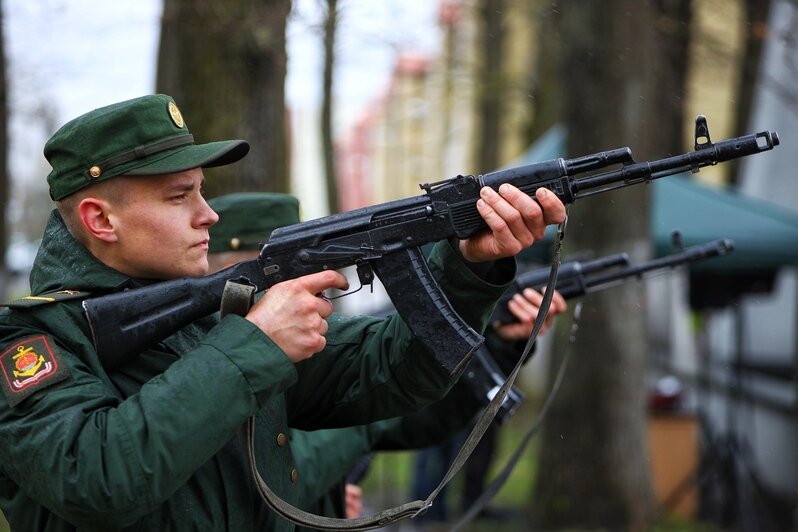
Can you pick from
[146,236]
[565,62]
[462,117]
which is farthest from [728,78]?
[146,236]

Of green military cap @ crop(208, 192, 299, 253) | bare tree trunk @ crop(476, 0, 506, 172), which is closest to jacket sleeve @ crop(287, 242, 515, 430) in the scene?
green military cap @ crop(208, 192, 299, 253)

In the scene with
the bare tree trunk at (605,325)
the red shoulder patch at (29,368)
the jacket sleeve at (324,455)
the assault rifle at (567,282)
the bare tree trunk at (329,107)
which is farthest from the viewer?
the bare tree trunk at (605,325)

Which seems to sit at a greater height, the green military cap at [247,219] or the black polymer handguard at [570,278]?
the green military cap at [247,219]

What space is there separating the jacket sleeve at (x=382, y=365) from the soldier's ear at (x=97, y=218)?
641 mm

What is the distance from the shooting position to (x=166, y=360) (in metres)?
2.57

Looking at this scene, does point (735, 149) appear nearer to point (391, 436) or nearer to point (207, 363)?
point (207, 363)

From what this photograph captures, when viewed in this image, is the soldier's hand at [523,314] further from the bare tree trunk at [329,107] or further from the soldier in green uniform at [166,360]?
the bare tree trunk at [329,107]

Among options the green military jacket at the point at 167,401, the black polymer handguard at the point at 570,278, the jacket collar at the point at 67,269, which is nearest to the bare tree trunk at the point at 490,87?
the black polymer handguard at the point at 570,278

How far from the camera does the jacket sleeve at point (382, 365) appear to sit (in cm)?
270

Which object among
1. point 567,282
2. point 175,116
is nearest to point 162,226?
point 175,116

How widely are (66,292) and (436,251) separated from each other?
94 cm

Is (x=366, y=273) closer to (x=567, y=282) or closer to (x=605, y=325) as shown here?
(x=567, y=282)

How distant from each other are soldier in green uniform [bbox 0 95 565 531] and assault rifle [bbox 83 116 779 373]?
0.06m

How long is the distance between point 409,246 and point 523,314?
133cm
